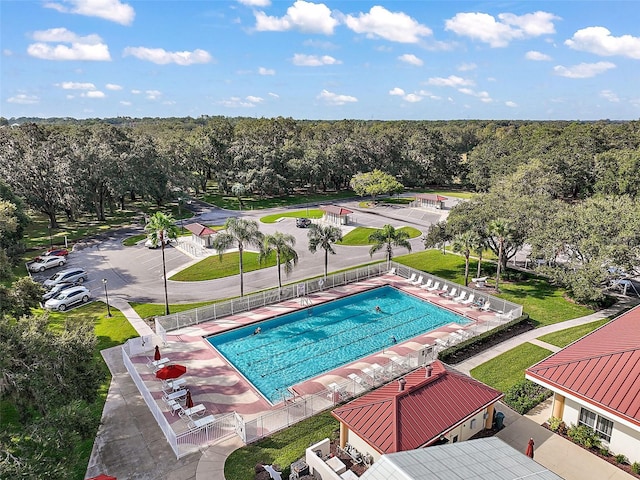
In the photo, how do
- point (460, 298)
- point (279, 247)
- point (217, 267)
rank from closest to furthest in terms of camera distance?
point (279, 247) < point (460, 298) < point (217, 267)

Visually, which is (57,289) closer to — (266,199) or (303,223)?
(303,223)

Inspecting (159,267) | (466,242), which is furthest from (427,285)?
(159,267)

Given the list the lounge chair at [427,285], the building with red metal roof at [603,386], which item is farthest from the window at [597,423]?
the lounge chair at [427,285]

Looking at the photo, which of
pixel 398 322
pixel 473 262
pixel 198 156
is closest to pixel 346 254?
pixel 473 262

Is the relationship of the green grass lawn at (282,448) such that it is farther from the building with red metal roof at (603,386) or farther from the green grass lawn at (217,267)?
the green grass lawn at (217,267)

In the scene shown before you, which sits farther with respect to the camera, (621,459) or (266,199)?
(266,199)

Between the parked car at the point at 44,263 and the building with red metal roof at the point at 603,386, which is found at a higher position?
the building with red metal roof at the point at 603,386

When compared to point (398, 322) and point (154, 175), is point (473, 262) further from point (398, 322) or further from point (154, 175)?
point (154, 175)

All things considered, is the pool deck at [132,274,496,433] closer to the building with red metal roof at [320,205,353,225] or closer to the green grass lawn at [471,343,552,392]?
the green grass lawn at [471,343,552,392]
